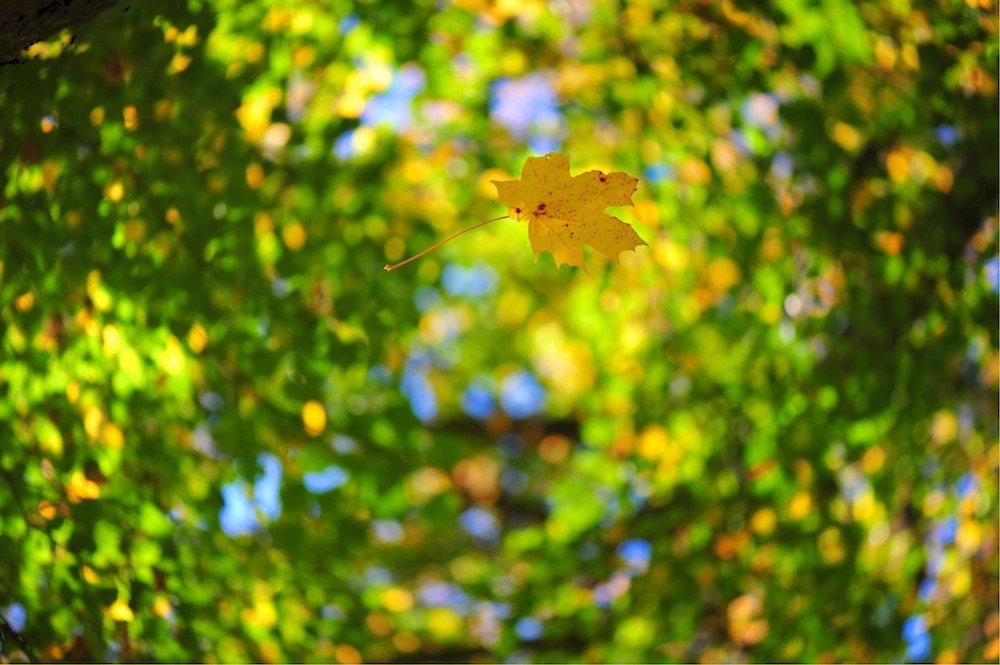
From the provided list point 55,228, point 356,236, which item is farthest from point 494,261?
point 55,228

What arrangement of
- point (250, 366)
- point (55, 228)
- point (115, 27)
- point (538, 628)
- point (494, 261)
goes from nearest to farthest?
point (115, 27)
point (55, 228)
point (250, 366)
point (538, 628)
point (494, 261)

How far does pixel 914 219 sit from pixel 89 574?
232cm

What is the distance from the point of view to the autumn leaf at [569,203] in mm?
1191

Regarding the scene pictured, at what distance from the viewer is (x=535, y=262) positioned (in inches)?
96.4

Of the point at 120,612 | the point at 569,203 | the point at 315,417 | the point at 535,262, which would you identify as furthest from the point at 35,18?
the point at 315,417

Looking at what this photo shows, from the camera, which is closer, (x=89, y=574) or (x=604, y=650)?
(x=89, y=574)

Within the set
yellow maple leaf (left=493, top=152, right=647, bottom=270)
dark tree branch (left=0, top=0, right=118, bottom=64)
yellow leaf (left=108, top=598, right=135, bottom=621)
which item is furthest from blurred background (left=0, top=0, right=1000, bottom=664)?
yellow maple leaf (left=493, top=152, right=647, bottom=270)

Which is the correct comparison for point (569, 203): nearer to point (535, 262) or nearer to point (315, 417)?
point (535, 262)

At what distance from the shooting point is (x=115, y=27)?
133cm

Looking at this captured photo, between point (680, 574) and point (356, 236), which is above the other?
point (356, 236)

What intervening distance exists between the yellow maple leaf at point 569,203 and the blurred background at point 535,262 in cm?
67

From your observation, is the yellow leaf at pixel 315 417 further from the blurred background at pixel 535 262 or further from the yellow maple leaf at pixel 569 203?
the yellow maple leaf at pixel 569 203

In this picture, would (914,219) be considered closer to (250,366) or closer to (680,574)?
(680,574)

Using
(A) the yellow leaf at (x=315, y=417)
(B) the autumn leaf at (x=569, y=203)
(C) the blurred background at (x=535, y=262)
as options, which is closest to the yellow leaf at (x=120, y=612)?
(C) the blurred background at (x=535, y=262)
